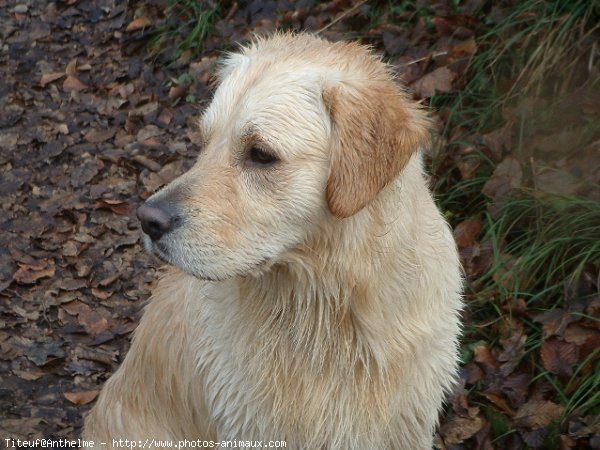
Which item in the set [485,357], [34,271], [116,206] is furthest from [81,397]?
[485,357]

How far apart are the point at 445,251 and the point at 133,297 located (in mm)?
3007

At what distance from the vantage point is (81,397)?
16.4 ft

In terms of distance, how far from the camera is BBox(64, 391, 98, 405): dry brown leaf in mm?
4980

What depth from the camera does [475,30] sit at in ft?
18.8

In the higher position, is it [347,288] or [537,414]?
[347,288]

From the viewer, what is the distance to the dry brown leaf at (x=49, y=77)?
26.1ft

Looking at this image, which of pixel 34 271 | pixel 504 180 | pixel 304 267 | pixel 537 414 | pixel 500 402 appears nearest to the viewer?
pixel 304 267

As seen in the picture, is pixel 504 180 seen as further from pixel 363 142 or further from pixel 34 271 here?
pixel 34 271

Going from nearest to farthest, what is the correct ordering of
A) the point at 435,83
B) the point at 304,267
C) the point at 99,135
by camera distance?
the point at 304,267 → the point at 435,83 → the point at 99,135

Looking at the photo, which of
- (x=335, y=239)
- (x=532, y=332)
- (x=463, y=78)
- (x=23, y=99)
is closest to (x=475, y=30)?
(x=463, y=78)

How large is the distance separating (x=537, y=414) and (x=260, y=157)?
7.26 feet

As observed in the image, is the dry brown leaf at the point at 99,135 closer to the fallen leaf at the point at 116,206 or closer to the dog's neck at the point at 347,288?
the fallen leaf at the point at 116,206

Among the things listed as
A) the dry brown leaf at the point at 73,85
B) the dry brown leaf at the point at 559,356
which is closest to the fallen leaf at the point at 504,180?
the dry brown leaf at the point at 559,356

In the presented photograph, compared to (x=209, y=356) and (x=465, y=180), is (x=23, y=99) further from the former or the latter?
(x=209, y=356)
